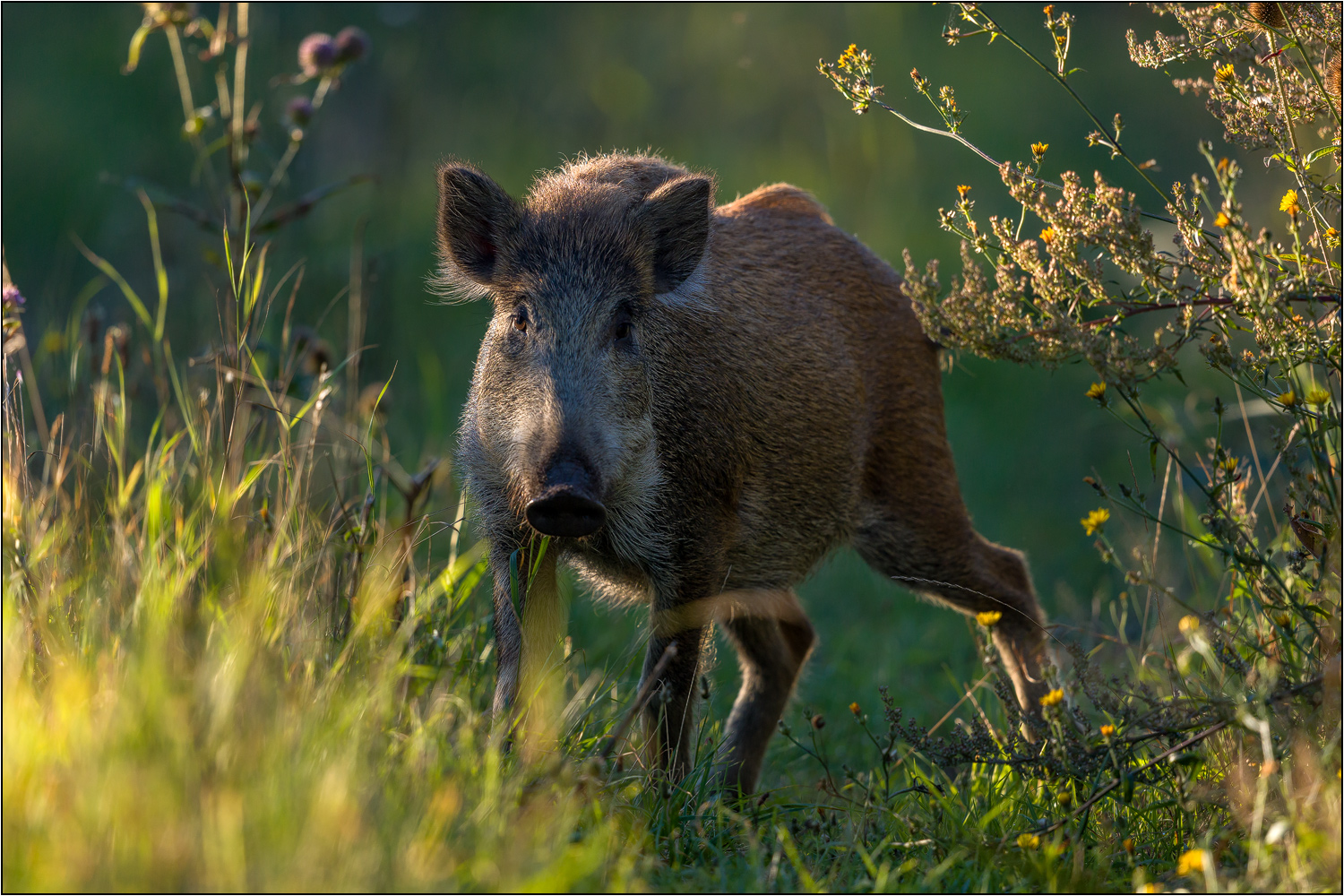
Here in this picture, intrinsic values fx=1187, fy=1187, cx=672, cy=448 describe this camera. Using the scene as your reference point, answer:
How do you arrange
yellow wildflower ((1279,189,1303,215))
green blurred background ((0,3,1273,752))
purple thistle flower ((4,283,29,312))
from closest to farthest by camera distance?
yellow wildflower ((1279,189,1303,215)) → purple thistle flower ((4,283,29,312)) → green blurred background ((0,3,1273,752))

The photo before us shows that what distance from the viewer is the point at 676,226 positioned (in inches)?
151

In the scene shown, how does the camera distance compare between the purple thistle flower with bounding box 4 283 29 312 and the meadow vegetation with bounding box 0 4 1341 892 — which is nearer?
the meadow vegetation with bounding box 0 4 1341 892

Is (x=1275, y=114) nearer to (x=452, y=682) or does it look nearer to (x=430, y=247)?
(x=452, y=682)

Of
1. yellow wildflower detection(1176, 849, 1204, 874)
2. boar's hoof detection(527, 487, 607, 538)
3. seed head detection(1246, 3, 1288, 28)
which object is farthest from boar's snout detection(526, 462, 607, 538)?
seed head detection(1246, 3, 1288, 28)

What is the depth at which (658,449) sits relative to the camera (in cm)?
376

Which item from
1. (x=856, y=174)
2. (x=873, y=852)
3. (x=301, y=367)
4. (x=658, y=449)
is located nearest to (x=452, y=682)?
(x=658, y=449)

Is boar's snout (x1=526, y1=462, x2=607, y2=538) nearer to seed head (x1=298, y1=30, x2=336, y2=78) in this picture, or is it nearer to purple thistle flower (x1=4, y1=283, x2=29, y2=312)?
purple thistle flower (x1=4, y1=283, x2=29, y2=312)

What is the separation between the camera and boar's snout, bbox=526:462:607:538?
305 centimetres

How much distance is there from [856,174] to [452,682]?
7.64m

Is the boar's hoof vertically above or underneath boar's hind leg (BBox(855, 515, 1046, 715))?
above

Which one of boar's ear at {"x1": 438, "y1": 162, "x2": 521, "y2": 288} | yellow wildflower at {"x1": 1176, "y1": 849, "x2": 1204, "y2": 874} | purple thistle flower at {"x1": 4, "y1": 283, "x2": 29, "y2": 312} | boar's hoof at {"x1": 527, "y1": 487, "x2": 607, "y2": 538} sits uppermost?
boar's ear at {"x1": 438, "y1": 162, "x2": 521, "y2": 288}

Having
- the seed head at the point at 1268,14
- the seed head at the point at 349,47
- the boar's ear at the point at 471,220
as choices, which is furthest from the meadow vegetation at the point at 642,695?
the boar's ear at the point at 471,220

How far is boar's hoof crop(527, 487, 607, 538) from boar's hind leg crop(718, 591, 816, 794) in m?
1.67

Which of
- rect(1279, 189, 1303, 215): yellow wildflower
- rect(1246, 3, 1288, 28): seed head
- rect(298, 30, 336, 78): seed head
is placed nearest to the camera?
rect(1279, 189, 1303, 215): yellow wildflower
